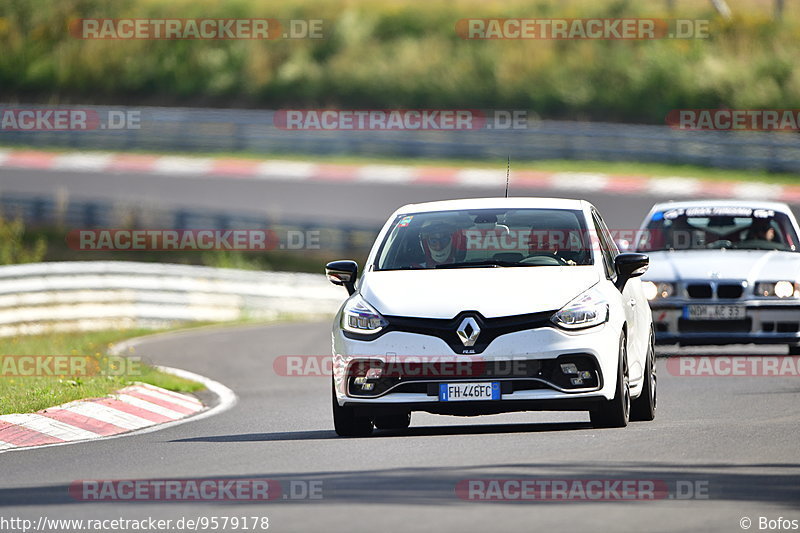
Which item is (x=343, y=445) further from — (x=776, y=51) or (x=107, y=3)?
(x=107, y=3)

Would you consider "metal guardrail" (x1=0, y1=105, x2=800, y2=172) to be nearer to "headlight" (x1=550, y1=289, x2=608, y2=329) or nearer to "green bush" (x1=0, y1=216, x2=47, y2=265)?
"green bush" (x1=0, y1=216, x2=47, y2=265)

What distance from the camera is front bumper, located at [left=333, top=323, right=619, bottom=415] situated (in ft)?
35.9

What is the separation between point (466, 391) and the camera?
1096cm

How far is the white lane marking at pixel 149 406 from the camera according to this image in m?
14.6

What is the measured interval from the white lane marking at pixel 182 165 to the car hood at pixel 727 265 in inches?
991

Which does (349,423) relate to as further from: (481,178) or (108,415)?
(481,178)

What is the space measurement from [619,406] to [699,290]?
5.71 meters

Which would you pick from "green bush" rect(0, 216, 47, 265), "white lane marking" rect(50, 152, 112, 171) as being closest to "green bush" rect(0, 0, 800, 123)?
"white lane marking" rect(50, 152, 112, 171)

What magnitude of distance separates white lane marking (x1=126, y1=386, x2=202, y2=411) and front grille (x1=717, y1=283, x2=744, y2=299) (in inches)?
209

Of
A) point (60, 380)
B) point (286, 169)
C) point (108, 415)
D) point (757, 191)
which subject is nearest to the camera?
point (108, 415)

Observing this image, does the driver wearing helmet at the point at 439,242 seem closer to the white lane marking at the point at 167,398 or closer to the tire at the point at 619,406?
the tire at the point at 619,406

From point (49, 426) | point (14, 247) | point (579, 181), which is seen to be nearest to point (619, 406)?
point (49, 426)

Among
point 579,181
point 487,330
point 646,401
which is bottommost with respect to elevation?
point 646,401

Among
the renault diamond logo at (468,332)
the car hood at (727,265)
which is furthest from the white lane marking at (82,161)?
the renault diamond logo at (468,332)
